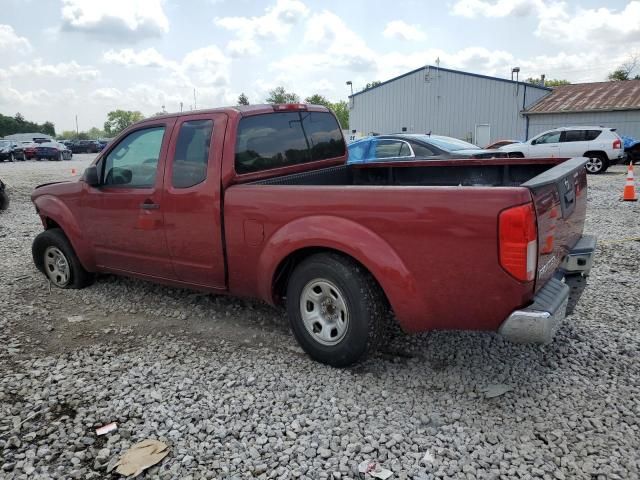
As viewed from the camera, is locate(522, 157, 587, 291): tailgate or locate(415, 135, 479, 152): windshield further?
locate(415, 135, 479, 152): windshield

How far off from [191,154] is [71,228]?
1.82 meters

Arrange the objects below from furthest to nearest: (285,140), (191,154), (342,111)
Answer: (342,111) < (285,140) < (191,154)

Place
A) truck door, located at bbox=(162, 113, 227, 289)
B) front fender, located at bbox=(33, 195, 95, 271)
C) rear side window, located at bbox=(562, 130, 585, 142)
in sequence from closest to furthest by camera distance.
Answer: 1. truck door, located at bbox=(162, 113, 227, 289)
2. front fender, located at bbox=(33, 195, 95, 271)
3. rear side window, located at bbox=(562, 130, 585, 142)

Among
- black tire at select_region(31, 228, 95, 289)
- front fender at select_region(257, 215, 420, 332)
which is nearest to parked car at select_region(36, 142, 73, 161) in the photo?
black tire at select_region(31, 228, 95, 289)

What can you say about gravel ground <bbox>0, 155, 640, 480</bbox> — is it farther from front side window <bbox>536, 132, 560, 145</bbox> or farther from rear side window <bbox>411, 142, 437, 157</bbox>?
front side window <bbox>536, 132, 560, 145</bbox>

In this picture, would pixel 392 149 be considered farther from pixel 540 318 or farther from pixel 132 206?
pixel 540 318

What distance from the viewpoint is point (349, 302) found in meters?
3.23

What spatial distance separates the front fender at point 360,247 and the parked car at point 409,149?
6.58 meters

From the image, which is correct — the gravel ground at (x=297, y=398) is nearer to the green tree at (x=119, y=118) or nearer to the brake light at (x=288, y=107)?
the brake light at (x=288, y=107)

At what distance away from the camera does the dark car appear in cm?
4981

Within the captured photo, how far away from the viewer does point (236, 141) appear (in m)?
3.89

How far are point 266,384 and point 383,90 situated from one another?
32182mm

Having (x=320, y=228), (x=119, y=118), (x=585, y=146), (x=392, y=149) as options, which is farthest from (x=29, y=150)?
(x=119, y=118)

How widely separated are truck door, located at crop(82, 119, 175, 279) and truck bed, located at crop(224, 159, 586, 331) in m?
0.84
